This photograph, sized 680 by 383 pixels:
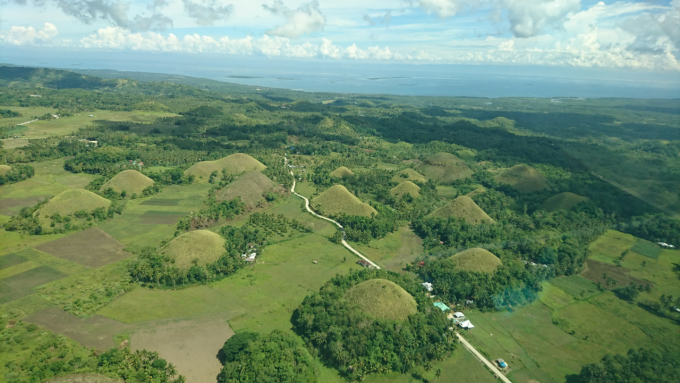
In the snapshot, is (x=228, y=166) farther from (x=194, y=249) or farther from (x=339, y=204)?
(x=194, y=249)

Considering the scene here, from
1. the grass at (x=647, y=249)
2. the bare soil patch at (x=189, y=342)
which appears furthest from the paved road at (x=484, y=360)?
the grass at (x=647, y=249)

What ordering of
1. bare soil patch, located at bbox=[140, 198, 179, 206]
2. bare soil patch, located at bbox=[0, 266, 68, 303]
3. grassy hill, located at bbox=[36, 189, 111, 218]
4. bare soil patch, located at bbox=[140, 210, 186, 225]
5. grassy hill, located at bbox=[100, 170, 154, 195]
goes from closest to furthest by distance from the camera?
bare soil patch, located at bbox=[0, 266, 68, 303], grassy hill, located at bbox=[36, 189, 111, 218], bare soil patch, located at bbox=[140, 210, 186, 225], bare soil patch, located at bbox=[140, 198, 179, 206], grassy hill, located at bbox=[100, 170, 154, 195]

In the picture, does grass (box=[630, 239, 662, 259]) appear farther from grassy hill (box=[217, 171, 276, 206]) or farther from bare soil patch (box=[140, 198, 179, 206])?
bare soil patch (box=[140, 198, 179, 206])

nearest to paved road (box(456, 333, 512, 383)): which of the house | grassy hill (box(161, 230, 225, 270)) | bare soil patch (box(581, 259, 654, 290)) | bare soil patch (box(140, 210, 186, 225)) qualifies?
the house

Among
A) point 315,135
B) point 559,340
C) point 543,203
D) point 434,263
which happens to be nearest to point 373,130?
point 315,135

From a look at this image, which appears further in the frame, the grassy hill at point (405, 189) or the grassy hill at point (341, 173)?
the grassy hill at point (341, 173)

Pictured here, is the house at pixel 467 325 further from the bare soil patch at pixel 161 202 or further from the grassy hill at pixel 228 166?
the grassy hill at pixel 228 166
